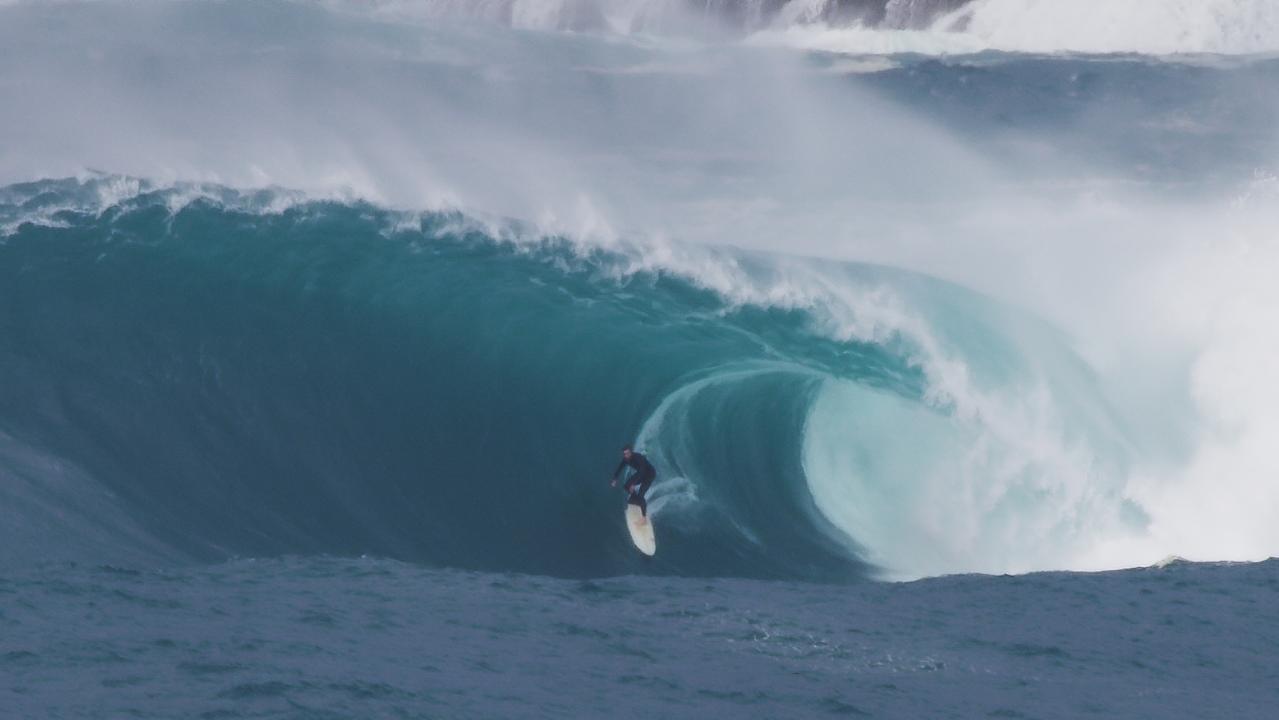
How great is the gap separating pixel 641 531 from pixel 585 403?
7.85 ft

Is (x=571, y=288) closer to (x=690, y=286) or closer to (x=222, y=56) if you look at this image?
(x=690, y=286)

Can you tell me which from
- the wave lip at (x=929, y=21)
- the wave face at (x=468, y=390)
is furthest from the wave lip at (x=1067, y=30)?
the wave face at (x=468, y=390)

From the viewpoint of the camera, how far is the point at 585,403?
16.0 metres

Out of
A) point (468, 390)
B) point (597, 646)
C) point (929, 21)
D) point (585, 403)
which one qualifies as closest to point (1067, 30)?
point (929, 21)

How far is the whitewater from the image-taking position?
9781 millimetres

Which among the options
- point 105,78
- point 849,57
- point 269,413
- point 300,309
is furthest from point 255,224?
point 849,57

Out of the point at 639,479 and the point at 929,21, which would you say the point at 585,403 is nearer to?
the point at 639,479

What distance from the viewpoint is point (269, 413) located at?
1441 cm

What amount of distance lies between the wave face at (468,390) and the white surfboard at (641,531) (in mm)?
162

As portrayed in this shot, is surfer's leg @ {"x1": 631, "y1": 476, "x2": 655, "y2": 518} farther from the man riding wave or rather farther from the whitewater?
the whitewater

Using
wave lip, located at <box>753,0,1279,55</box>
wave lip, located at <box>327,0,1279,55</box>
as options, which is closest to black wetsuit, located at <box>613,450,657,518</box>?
wave lip, located at <box>327,0,1279,55</box>

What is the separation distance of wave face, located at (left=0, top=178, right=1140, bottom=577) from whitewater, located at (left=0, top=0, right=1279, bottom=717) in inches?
1.7

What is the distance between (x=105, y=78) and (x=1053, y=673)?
17102 millimetres

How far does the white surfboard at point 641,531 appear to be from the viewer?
45.3ft
